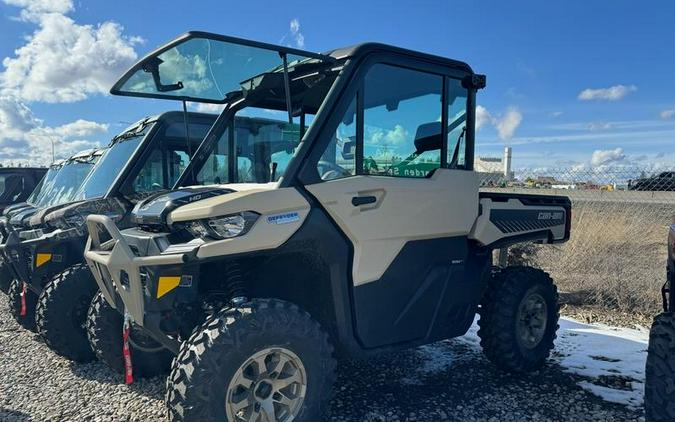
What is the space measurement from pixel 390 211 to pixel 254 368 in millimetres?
1337

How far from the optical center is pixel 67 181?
7.33m

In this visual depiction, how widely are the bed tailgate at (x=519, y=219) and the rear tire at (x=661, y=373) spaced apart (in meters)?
1.44

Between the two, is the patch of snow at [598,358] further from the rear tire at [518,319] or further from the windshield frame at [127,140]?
the windshield frame at [127,140]

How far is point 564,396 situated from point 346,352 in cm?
190

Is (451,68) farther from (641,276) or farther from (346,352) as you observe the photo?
(641,276)

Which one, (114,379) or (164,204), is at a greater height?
(164,204)

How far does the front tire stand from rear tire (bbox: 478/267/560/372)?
6.23 ft

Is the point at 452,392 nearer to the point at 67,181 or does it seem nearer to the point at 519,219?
the point at 519,219

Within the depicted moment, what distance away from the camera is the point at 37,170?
34.9 ft

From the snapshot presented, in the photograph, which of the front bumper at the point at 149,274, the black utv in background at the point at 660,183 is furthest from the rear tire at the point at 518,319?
the black utv in background at the point at 660,183

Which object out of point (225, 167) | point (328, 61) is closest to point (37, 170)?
point (225, 167)

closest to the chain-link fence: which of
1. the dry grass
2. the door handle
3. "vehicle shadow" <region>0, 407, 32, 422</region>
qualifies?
the dry grass

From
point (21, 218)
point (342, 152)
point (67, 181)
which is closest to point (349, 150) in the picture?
point (342, 152)

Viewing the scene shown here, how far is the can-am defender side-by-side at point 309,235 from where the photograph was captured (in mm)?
2896
